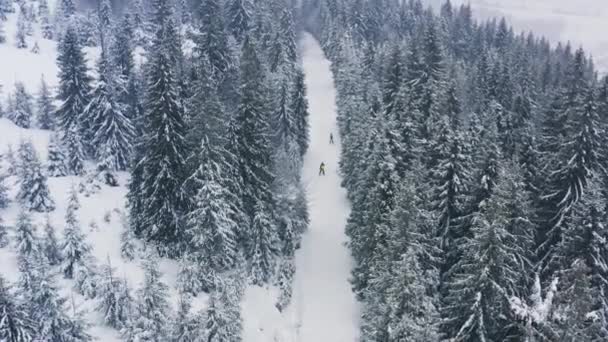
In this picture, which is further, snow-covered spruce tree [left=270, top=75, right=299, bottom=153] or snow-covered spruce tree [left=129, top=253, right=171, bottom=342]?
snow-covered spruce tree [left=270, top=75, right=299, bottom=153]

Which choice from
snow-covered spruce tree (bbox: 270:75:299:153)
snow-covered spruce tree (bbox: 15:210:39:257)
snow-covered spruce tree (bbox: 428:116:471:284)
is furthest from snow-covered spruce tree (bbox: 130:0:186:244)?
snow-covered spruce tree (bbox: 270:75:299:153)

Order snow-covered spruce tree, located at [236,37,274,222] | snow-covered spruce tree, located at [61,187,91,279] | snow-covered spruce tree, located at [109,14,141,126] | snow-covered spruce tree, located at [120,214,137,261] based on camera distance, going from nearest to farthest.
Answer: snow-covered spruce tree, located at [61,187,91,279] → snow-covered spruce tree, located at [120,214,137,261] → snow-covered spruce tree, located at [236,37,274,222] → snow-covered spruce tree, located at [109,14,141,126]

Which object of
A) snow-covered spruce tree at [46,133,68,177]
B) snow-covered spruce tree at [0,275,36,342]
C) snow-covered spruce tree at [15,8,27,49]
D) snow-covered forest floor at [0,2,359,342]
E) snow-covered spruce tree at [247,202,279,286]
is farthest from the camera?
snow-covered spruce tree at [15,8,27,49]

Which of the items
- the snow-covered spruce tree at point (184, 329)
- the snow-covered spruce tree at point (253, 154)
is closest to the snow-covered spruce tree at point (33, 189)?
the snow-covered spruce tree at point (253, 154)

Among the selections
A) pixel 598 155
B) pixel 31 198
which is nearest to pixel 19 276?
pixel 31 198

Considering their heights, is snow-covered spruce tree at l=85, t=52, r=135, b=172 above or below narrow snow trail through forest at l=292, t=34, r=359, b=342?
above

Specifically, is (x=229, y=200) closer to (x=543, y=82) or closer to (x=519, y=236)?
(x=519, y=236)

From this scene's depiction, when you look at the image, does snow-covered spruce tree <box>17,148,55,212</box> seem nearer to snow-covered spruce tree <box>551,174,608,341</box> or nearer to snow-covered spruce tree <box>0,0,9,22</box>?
snow-covered spruce tree <box>551,174,608,341</box>

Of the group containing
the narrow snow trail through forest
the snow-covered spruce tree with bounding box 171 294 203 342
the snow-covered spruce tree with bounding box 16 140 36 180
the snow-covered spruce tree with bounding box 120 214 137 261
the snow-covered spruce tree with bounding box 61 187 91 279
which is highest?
the snow-covered spruce tree with bounding box 16 140 36 180
